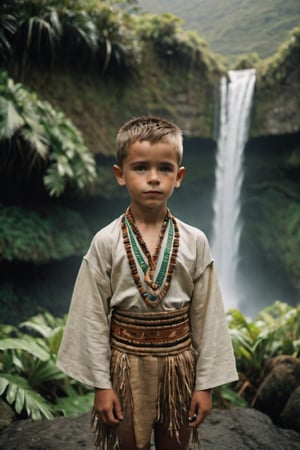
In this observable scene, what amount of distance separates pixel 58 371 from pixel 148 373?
1.89 m

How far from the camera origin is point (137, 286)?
1438 mm

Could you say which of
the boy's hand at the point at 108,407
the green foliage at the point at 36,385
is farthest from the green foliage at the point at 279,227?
the boy's hand at the point at 108,407

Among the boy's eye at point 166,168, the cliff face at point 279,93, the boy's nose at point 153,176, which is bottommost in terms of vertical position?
the boy's nose at point 153,176

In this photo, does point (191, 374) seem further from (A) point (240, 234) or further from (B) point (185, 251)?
(A) point (240, 234)

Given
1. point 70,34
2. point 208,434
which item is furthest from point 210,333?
point 70,34

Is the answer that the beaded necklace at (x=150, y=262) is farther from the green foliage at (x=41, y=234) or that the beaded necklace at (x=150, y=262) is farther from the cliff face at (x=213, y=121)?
the cliff face at (x=213, y=121)

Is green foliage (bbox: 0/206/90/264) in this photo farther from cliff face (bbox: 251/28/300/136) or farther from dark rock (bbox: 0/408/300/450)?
cliff face (bbox: 251/28/300/136)

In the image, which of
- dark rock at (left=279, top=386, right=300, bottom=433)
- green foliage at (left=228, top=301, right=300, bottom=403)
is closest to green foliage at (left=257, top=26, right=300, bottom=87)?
green foliage at (left=228, top=301, right=300, bottom=403)

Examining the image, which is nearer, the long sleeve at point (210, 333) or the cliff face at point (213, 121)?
the long sleeve at point (210, 333)

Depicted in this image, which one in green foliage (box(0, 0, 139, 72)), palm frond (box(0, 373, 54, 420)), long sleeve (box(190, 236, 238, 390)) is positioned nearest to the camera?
long sleeve (box(190, 236, 238, 390))

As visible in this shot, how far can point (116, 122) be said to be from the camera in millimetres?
9430

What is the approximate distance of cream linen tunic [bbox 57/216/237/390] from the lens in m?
1.44

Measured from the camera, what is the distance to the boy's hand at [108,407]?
1.38 meters

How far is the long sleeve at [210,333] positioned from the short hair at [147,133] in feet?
1.52
